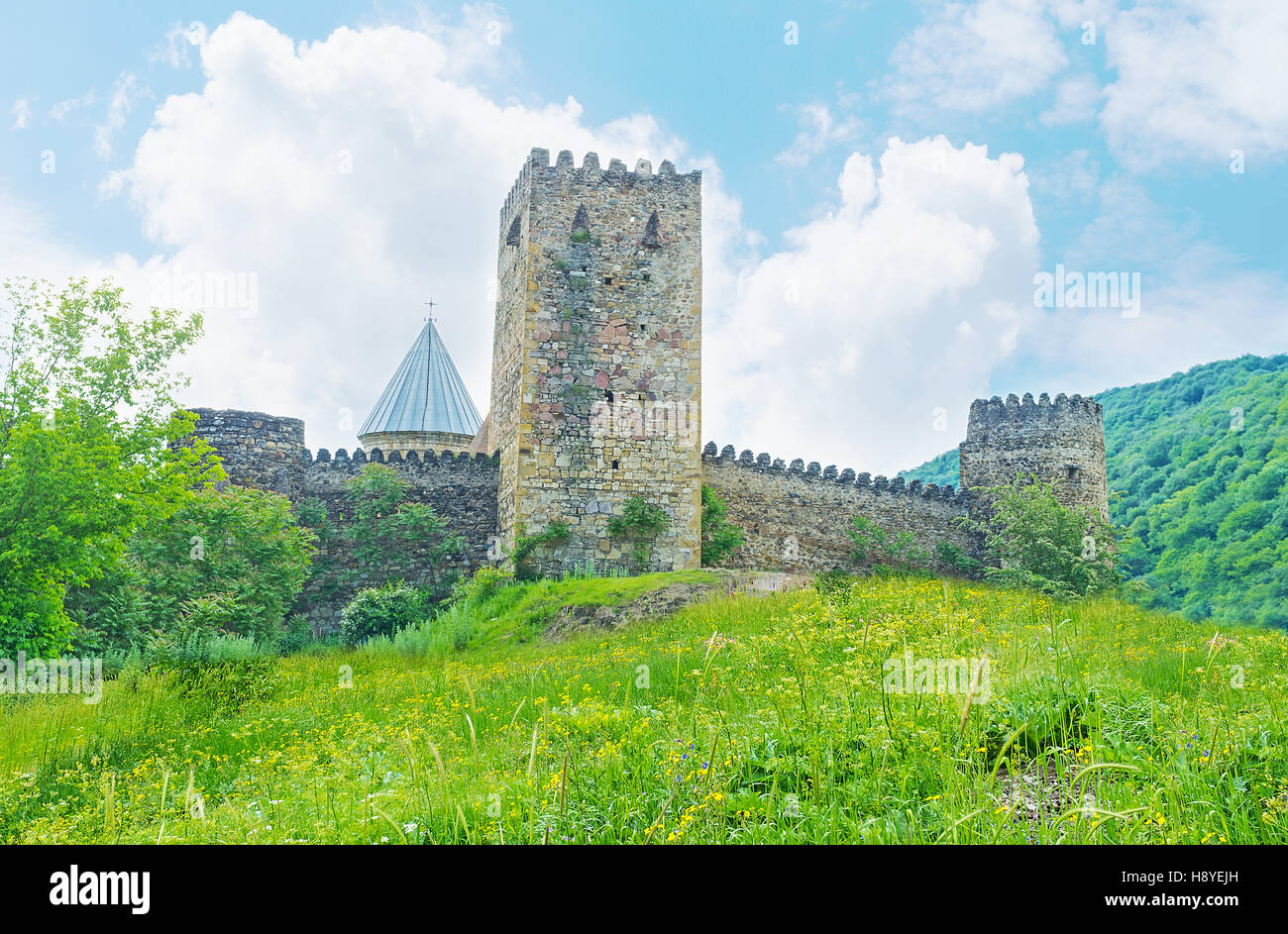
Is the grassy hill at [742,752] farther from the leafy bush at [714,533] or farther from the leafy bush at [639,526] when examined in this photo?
the leafy bush at [714,533]

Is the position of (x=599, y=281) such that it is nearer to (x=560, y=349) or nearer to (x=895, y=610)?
(x=560, y=349)

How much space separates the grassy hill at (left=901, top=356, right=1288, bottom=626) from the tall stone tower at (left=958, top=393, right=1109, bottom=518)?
134 cm

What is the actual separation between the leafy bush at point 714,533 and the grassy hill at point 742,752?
10.9 meters

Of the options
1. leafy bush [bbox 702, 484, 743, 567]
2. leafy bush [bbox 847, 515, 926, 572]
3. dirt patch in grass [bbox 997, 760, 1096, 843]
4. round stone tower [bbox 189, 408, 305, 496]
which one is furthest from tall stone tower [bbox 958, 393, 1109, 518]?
dirt patch in grass [bbox 997, 760, 1096, 843]

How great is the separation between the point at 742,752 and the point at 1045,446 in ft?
89.3

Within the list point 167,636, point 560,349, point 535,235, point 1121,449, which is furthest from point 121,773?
point 1121,449

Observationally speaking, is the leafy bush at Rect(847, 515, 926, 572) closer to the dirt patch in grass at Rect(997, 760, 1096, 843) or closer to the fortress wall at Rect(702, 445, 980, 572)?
the fortress wall at Rect(702, 445, 980, 572)

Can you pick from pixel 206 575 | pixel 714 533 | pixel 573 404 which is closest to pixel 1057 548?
pixel 714 533

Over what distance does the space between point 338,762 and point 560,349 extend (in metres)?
13.9

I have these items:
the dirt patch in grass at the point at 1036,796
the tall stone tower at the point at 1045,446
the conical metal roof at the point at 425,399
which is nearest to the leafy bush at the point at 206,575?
the dirt patch in grass at the point at 1036,796

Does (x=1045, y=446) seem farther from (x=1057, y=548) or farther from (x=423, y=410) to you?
(x=423, y=410)

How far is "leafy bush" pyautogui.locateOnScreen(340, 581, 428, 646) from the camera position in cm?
1789

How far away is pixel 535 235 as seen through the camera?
19062 mm
